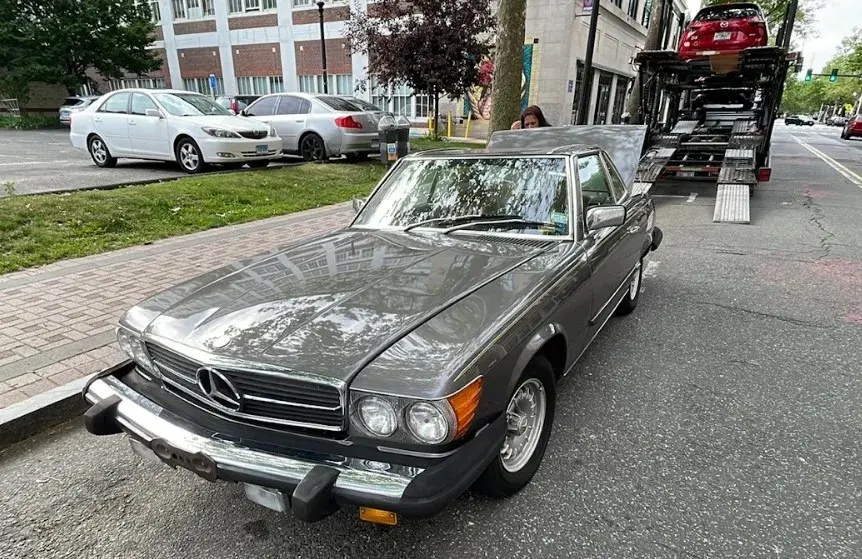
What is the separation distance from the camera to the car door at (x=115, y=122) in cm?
1020

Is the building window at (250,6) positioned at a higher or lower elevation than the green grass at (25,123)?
higher

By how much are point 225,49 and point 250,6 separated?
9.55 ft

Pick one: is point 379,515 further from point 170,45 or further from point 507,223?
point 170,45

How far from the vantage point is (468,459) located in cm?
183

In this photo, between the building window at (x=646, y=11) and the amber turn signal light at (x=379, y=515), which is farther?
the building window at (x=646, y=11)

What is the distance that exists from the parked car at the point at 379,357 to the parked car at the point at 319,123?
8.97 meters

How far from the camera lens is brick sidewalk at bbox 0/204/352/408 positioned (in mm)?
3361

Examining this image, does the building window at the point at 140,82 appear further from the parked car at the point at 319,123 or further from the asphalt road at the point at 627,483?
the asphalt road at the point at 627,483

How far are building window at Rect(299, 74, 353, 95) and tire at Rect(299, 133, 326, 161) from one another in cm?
1580

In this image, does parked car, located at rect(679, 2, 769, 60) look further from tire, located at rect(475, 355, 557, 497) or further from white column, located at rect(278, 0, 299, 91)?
white column, located at rect(278, 0, 299, 91)

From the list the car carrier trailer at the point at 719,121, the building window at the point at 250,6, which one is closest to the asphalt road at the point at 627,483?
the car carrier trailer at the point at 719,121

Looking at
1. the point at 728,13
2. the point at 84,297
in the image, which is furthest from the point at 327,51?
the point at 84,297

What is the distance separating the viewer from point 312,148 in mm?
12375

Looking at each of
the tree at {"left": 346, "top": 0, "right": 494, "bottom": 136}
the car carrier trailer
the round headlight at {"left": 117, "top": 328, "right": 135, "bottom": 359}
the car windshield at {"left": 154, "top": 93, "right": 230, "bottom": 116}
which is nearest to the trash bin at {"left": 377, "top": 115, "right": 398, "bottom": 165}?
the car windshield at {"left": 154, "top": 93, "right": 230, "bottom": 116}
